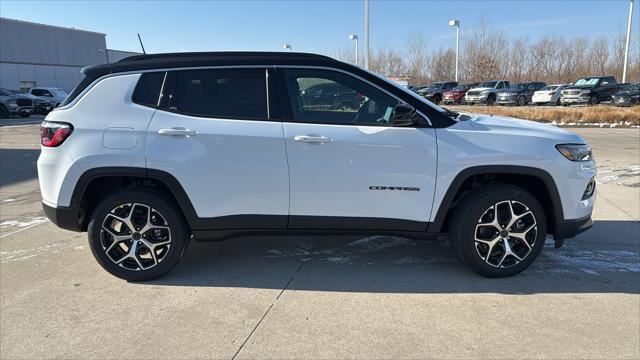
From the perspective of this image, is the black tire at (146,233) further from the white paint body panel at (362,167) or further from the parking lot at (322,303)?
the white paint body panel at (362,167)

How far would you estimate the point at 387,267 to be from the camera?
168 inches

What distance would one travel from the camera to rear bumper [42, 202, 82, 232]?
3908mm

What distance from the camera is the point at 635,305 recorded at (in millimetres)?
3541

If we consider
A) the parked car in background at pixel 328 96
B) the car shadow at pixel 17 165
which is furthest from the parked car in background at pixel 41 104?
the parked car in background at pixel 328 96

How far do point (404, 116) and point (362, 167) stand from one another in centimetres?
53

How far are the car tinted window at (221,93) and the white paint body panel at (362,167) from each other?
0.36m

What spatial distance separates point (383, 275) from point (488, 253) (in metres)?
0.91

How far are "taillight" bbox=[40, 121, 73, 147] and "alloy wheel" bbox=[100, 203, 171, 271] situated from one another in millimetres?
713

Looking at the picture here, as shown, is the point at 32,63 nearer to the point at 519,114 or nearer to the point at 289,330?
the point at 519,114

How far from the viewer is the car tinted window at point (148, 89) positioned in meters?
3.85

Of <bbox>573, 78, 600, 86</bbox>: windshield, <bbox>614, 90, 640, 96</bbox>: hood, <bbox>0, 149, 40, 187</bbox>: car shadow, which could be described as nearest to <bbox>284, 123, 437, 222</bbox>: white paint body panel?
<bbox>0, 149, 40, 187</bbox>: car shadow

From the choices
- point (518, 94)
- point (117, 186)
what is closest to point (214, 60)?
point (117, 186)

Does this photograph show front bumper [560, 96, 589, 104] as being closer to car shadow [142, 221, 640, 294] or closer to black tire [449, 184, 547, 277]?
car shadow [142, 221, 640, 294]

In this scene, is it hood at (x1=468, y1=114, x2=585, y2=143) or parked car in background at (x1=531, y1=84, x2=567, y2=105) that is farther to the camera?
parked car in background at (x1=531, y1=84, x2=567, y2=105)
